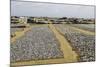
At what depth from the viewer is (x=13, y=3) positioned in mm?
2480

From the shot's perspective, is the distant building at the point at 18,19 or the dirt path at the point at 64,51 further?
the dirt path at the point at 64,51

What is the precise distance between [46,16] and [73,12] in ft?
1.29

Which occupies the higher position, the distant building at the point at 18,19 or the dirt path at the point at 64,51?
the distant building at the point at 18,19

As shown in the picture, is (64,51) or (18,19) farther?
(64,51)

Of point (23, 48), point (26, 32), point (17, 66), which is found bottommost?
point (17, 66)

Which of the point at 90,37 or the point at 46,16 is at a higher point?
the point at 46,16

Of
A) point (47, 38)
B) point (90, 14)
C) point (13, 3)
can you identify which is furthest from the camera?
point (90, 14)

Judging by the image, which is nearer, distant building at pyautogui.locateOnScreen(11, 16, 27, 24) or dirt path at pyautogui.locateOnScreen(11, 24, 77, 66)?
distant building at pyautogui.locateOnScreen(11, 16, 27, 24)

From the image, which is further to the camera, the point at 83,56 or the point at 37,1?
the point at 83,56

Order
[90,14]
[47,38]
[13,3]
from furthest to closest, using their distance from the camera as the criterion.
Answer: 1. [90,14]
2. [47,38]
3. [13,3]

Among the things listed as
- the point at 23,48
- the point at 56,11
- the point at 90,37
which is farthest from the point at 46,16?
the point at 90,37

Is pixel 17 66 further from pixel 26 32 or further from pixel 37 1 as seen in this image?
pixel 37 1

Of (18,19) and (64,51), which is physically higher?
(18,19)

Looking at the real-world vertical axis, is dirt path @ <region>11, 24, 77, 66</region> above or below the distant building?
below
